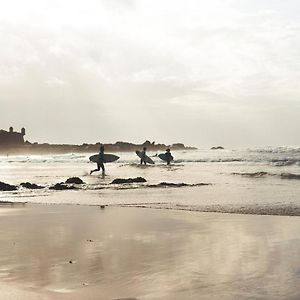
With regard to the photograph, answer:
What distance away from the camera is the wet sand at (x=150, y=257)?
6.15 metres

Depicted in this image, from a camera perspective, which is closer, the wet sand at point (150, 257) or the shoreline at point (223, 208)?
the wet sand at point (150, 257)

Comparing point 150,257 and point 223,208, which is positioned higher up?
point 150,257

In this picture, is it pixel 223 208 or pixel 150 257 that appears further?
pixel 223 208

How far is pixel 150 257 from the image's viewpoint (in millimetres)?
8062

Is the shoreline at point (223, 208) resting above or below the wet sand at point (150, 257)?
below

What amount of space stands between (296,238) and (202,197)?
10.2 m

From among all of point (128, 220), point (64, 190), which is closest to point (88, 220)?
point (128, 220)

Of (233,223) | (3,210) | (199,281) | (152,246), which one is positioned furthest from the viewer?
(3,210)

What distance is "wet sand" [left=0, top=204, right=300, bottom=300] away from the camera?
20.2ft

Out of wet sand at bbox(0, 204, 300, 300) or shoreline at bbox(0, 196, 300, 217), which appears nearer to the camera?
wet sand at bbox(0, 204, 300, 300)

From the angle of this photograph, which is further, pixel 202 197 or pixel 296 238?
pixel 202 197

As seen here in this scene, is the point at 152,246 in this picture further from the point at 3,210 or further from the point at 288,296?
the point at 3,210

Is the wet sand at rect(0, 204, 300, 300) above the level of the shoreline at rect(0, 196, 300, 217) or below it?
above

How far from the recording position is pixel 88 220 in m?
13.1
